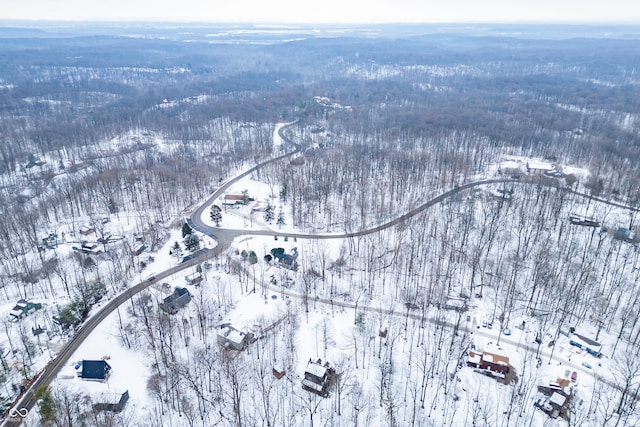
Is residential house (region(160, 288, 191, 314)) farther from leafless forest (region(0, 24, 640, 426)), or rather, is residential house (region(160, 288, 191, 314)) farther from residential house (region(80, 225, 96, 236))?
residential house (region(80, 225, 96, 236))

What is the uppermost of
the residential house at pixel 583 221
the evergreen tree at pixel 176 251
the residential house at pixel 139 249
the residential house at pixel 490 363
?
the residential house at pixel 583 221

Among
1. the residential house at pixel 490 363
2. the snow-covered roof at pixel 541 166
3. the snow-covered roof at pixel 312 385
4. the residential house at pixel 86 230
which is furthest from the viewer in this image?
the snow-covered roof at pixel 541 166

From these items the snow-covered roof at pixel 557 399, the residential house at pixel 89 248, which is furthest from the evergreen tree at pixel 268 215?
the snow-covered roof at pixel 557 399

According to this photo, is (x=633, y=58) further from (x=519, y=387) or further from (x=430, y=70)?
(x=519, y=387)

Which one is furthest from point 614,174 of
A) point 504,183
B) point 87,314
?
point 87,314

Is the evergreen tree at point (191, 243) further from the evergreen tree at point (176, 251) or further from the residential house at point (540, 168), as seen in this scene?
the residential house at point (540, 168)

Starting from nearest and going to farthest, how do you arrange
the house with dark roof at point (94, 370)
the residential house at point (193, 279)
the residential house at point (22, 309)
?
1. the house with dark roof at point (94, 370)
2. the residential house at point (22, 309)
3. the residential house at point (193, 279)
